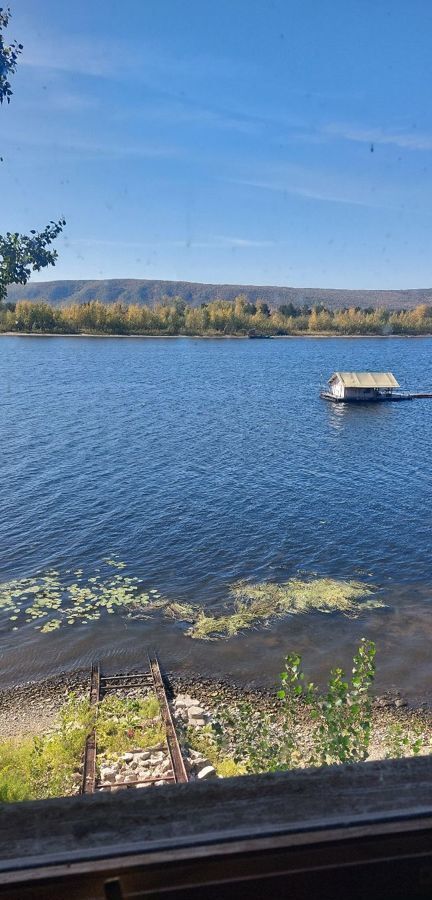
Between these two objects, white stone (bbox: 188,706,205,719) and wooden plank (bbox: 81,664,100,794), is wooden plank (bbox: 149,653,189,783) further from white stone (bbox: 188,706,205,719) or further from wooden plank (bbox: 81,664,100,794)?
wooden plank (bbox: 81,664,100,794)

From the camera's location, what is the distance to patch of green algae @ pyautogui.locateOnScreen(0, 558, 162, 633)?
21875 mm

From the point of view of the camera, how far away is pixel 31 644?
20266 millimetres

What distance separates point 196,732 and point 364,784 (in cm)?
1490

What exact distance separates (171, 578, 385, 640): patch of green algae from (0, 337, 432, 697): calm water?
575 mm

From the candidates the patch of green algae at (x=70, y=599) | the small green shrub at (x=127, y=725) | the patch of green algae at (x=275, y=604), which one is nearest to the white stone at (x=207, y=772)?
the small green shrub at (x=127, y=725)

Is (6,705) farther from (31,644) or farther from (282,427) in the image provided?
(282,427)

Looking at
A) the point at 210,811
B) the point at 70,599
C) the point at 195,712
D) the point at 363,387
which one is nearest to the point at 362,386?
the point at 363,387

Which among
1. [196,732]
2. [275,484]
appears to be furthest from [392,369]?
[196,732]

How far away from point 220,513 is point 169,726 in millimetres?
17015

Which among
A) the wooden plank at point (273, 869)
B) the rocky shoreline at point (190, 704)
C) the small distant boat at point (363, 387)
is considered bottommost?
the rocky shoreline at point (190, 704)

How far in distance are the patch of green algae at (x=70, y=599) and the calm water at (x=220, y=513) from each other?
0.62 meters

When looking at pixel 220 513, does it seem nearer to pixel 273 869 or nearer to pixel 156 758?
pixel 156 758

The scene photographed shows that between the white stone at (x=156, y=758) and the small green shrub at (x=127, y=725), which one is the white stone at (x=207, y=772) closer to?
the white stone at (x=156, y=758)

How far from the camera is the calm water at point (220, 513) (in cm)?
2036
